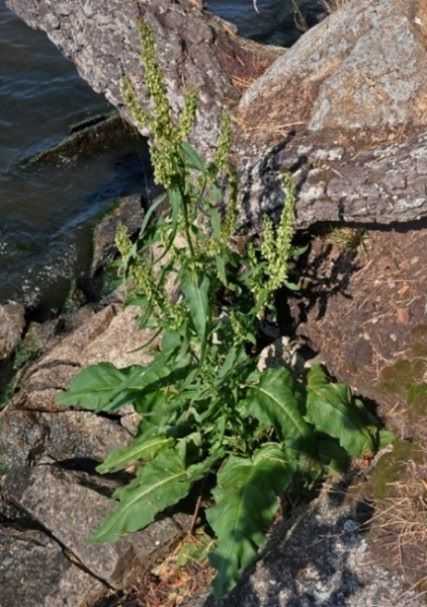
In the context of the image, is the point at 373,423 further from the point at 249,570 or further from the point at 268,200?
the point at 268,200

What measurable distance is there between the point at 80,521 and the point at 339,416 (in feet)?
5.15

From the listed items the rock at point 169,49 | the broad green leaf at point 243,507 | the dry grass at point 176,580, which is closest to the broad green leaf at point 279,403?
the broad green leaf at point 243,507

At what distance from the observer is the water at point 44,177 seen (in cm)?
852

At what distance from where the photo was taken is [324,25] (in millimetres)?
5766

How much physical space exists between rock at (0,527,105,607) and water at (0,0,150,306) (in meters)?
3.25

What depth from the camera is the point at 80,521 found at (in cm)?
512

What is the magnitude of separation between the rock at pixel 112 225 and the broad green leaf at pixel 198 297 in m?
4.09

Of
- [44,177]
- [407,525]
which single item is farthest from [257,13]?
[407,525]

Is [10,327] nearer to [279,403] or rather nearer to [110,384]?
[110,384]

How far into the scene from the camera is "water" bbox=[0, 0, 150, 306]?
852 cm

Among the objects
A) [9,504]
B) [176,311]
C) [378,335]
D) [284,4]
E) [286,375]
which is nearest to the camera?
[176,311]

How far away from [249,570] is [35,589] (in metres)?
1.27

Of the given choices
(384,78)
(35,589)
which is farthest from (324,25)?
(35,589)

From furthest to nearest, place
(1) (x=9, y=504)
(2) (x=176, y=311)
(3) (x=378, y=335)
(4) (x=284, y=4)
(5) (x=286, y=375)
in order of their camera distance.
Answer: (4) (x=284, y=4)
(1) (x=9, y=504)
(3) (x=378, y=335)
(5) (x=286, y=375)
(2) (x=176, y=311)
